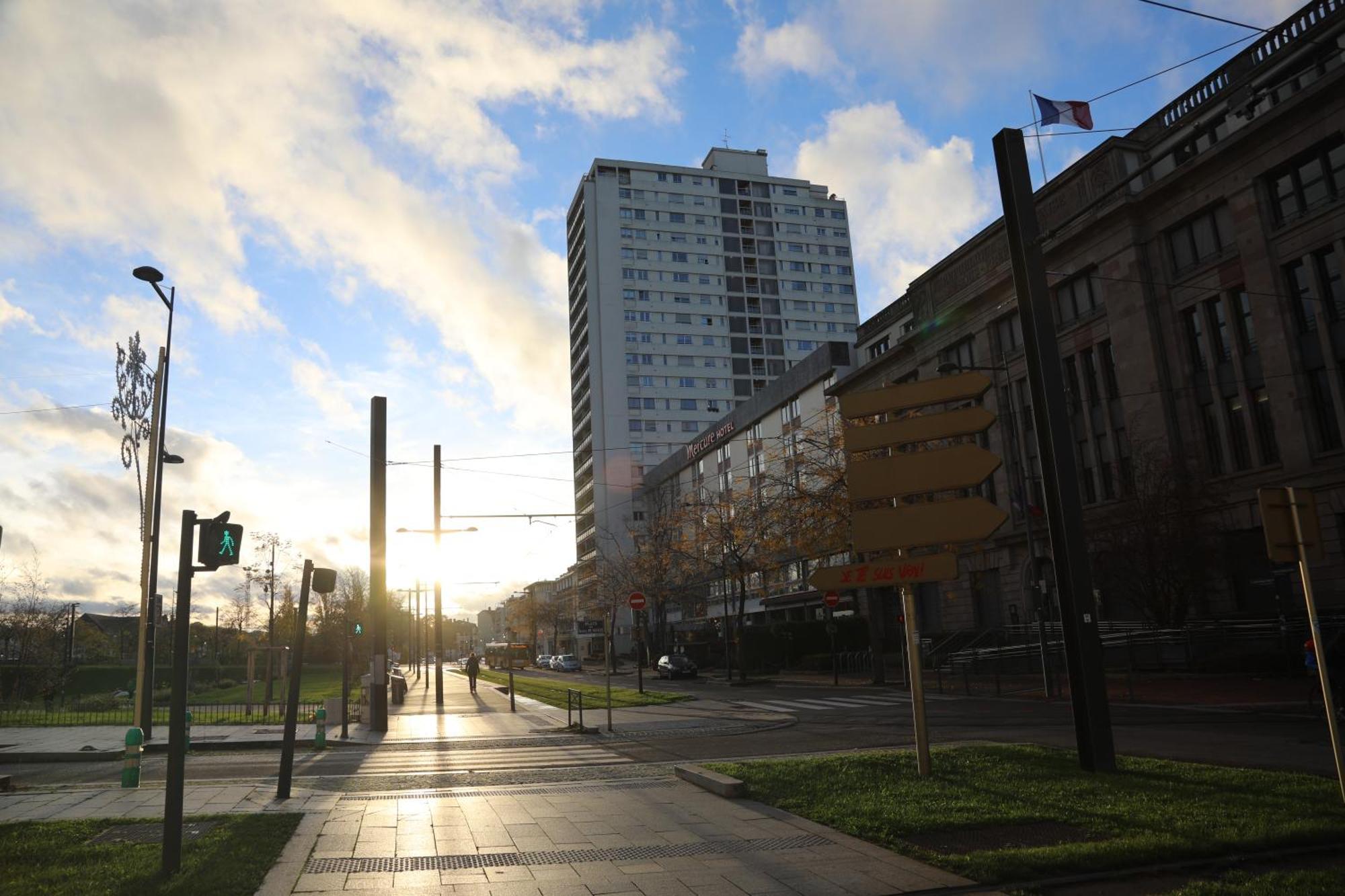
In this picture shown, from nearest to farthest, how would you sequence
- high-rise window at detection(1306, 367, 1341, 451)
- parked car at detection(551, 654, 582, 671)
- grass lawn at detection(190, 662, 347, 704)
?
high-rise window at detection(1306, 367, 1341, 451) → grass lawn at detection(190, 662, 347, 704) → parked car at detection(551, 654, 582, 671)

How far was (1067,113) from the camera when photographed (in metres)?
13.2

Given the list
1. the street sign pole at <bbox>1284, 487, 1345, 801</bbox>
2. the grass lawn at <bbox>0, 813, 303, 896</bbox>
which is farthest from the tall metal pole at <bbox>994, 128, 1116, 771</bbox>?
the grass lawn at <bbox>0, 813, 303, 896</bbox>

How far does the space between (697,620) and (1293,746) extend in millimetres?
71120

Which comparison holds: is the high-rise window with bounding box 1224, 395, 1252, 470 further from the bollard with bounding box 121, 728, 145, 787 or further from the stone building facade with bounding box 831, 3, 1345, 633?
the bollard with bounding box 121, 728, 145, 787

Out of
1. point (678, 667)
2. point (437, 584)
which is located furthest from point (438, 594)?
point (678, 667)

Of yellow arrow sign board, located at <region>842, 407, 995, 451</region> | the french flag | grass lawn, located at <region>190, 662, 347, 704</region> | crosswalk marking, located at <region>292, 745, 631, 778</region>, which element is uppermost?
the french flag

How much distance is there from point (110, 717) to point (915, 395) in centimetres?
2641

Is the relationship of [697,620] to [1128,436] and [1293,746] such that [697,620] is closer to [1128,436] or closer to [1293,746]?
[1128,436]

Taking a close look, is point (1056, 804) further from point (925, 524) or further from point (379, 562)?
point (379, 562)

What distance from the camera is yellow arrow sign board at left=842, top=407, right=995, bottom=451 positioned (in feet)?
35.3

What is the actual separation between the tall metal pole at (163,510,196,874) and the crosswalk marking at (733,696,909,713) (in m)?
19.7

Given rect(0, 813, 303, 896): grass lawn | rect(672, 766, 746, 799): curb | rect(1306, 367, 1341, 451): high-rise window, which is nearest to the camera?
rect(0, 813, 303, 896): grass lawn

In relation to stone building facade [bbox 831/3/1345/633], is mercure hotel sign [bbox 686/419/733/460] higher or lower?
higher

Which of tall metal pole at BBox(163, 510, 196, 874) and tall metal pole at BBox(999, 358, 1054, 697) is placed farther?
tall metal pole at BBox(999, 358, 1054, 697)
